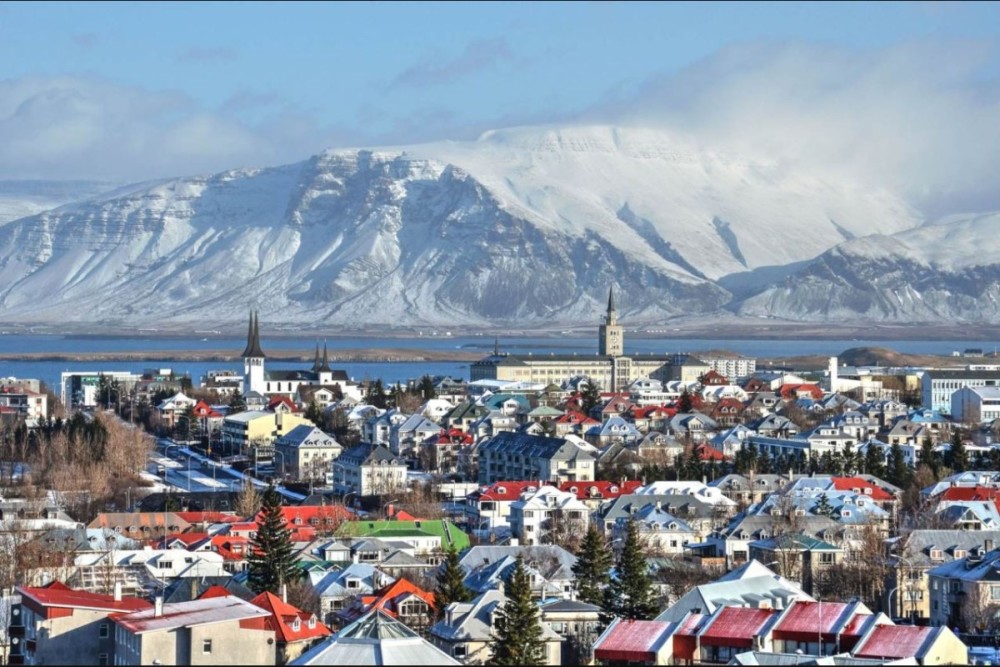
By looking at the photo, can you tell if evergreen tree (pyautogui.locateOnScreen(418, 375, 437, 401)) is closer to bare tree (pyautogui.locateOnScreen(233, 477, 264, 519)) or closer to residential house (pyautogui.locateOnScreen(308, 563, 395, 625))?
bare tree (pyautogui.locateOnScreen(233, 477, 264, 519))

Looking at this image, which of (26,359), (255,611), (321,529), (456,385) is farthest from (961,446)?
(26,359)

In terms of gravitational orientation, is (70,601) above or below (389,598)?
above

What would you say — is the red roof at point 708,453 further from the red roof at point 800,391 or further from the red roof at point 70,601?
the red roof at point 70,601

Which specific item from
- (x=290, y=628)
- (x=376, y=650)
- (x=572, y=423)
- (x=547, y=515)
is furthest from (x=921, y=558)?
(x=572, y=423)

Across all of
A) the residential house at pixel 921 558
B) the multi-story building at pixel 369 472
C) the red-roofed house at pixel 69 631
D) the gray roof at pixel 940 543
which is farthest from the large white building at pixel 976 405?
the red-roofed house at pixel 69 631

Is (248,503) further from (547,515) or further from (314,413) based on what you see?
(314,413)

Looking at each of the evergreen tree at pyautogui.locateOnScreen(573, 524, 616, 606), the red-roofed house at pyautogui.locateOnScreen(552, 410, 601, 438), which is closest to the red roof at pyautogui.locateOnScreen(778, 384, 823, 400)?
the red-roofed house at pyautogui.locateOnScreen(552, 410, 601, 438)
